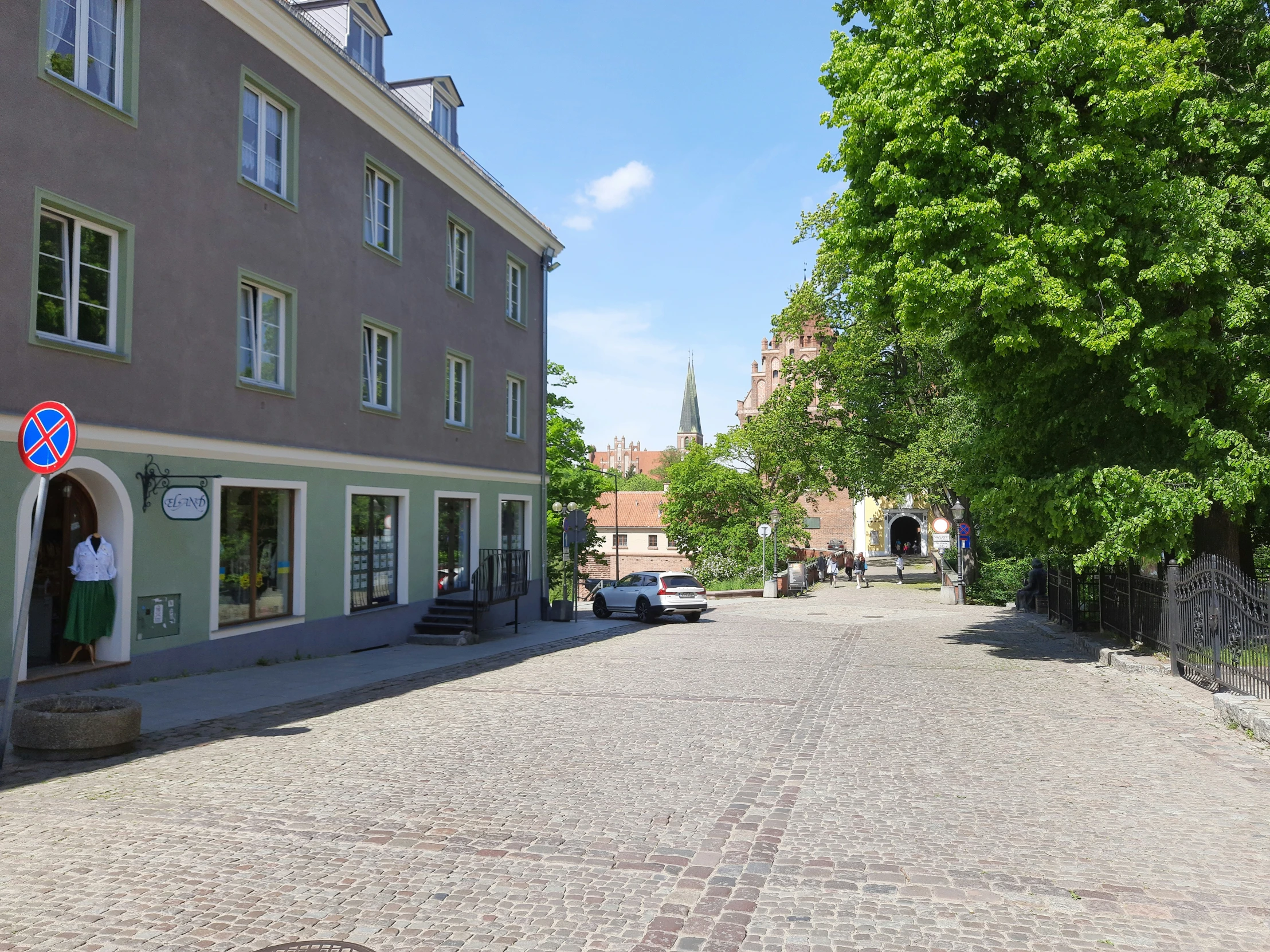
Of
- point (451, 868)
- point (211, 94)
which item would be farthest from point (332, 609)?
point (451, 868)

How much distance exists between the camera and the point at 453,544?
2073 centimetres

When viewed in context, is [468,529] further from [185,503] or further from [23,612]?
[23,612]

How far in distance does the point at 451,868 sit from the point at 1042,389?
13.8 m

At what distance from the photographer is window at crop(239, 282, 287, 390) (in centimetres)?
1405

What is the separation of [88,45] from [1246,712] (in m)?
14.7

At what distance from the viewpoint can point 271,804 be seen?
649 centimetres

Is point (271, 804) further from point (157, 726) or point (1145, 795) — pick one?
point (1145, 795)

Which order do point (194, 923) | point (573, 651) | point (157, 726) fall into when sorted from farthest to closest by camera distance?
point (573, 651), point (157, 726), point (194, 923)

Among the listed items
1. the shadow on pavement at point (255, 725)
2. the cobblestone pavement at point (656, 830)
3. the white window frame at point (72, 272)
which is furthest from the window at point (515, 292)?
the cobblestone pavement at point (656, 830)

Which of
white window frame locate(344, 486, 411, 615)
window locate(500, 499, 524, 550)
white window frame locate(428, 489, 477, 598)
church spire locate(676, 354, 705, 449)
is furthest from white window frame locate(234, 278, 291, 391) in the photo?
church spire locate(676, 354, 705, 449)

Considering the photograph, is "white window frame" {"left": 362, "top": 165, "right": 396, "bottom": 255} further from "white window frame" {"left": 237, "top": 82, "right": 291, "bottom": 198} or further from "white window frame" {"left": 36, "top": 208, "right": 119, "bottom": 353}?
"white window frame" {"left": 36, "top": 208, "right": 119, "bottom": 353}

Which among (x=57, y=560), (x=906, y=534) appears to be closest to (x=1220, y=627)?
(x=57, y=560)

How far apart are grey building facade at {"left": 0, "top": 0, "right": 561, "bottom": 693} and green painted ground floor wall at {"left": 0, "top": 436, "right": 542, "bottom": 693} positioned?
0.11 feet

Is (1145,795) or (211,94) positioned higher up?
(211,94)
